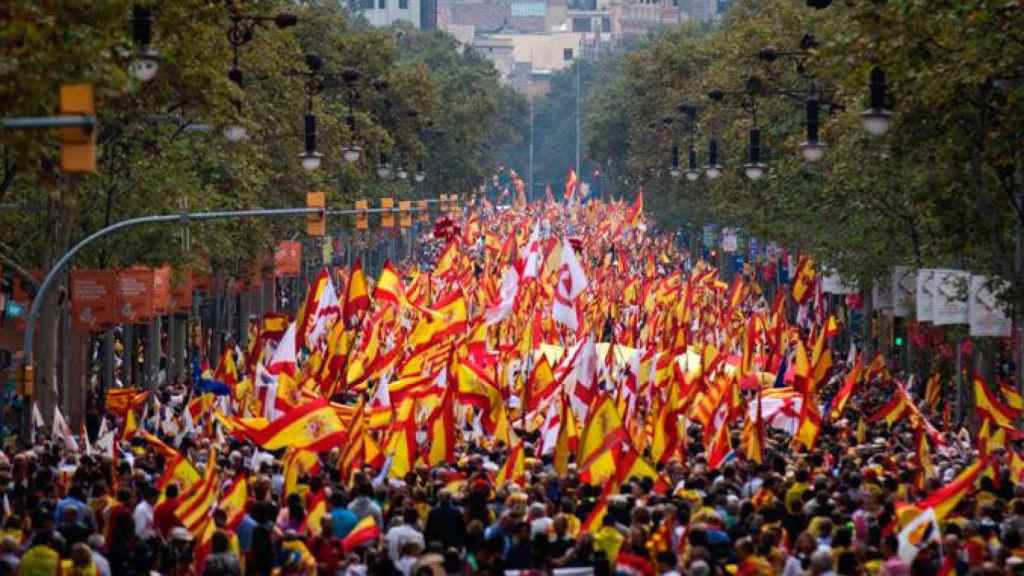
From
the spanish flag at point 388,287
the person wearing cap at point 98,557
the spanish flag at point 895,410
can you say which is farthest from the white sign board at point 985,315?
the person wearing cap at point 98,557

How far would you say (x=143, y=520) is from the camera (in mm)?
21859

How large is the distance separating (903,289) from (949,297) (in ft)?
32.9

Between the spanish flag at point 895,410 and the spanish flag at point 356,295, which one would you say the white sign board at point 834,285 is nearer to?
the spanish flag at point 356,295

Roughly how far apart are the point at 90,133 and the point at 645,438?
14.8 m

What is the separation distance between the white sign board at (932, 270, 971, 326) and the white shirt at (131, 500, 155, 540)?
17.2 meters

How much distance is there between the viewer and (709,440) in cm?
2995

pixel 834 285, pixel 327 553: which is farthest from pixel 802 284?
pixel 327 553

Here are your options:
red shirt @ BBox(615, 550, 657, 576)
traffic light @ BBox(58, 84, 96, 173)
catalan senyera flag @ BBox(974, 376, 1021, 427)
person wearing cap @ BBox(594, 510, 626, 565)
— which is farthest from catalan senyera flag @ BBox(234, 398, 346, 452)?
traffic light @ BBox(58, 84, 96, 173)

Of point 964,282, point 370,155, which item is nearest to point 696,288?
point 370,155

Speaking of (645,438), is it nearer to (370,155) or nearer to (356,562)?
(356,562)

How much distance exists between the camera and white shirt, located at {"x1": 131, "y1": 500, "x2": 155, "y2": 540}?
21766 mm

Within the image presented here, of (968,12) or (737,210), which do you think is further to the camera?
(737,210)

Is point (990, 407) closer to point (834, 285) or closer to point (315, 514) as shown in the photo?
point (315, 514)

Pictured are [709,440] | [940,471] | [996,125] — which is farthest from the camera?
[996,125]
